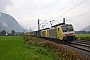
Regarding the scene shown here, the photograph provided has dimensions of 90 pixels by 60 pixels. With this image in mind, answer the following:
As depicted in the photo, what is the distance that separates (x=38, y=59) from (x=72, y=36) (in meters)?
17.3

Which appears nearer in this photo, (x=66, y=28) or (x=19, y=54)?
(x=19, y=54)

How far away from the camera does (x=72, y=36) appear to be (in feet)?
94.2

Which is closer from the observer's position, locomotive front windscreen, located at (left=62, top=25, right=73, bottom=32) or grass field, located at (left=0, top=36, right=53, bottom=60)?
grass field, located at (left=0, top=36, right=53, bottom=60)

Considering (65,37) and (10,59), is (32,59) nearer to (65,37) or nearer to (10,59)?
(10,59)

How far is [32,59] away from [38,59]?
0.41m

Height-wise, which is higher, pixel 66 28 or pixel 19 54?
pixel 66 28

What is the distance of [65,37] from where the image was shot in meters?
28.2

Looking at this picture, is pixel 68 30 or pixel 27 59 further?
pixel 68 30

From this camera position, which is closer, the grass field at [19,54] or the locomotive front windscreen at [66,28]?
the grass field at [19,54]

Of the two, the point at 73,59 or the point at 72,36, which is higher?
the point at 72,36

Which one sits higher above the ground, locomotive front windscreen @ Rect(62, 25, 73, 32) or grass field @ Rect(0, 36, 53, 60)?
locomotive front windscreen @ Rect(62, 25, 73, 32)

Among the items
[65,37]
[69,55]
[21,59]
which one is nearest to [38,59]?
[21,59]

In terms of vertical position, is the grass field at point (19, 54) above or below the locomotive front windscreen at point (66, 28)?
below

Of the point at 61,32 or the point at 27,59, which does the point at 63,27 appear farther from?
the point at 27,59
